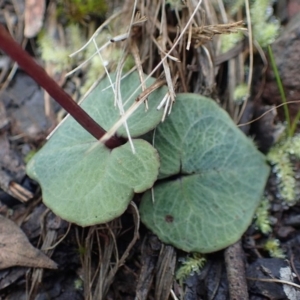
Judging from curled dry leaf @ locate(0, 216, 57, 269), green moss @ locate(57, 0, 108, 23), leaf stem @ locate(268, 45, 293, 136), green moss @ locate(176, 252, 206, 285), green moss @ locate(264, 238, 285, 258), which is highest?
green moss @ locate(57, 0, 108, 23)

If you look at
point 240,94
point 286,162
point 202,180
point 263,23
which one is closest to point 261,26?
point 263,23

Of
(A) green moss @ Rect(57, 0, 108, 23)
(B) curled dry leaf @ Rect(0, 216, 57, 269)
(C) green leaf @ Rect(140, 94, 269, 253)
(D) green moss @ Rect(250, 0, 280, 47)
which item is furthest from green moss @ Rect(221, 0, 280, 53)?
(B) curled dry leaf @ Rect(0, 216, 57, 269)

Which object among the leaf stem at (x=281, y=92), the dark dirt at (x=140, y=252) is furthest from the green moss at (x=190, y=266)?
the leaf stem at (x=281, y=92)

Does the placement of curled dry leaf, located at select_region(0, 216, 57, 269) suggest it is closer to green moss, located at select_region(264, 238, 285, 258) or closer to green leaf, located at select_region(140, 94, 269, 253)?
green leaf, located at select_region(140, 94, 269, 253)

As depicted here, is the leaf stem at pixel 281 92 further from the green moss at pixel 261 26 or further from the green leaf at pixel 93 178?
the green leaf at pixel 93 178

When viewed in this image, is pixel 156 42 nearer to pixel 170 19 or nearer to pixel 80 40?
pixel 170 19

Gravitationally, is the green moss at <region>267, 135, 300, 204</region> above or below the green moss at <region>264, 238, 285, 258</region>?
above
